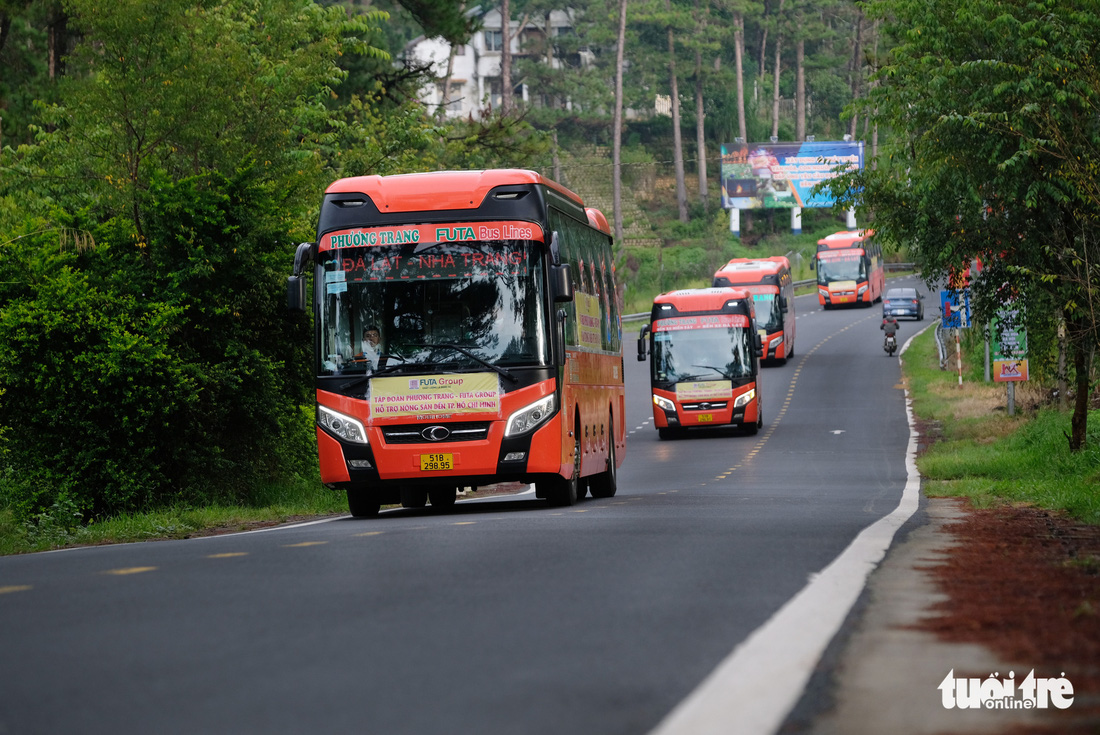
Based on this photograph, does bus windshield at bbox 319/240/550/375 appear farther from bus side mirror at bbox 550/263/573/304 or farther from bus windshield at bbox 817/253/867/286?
bus windshield at bbox 817/253/867/286

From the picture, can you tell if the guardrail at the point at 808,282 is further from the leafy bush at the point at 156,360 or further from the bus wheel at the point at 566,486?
the bus wheel at the point at 566,486

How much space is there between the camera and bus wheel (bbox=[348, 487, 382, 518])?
17203 millimetres

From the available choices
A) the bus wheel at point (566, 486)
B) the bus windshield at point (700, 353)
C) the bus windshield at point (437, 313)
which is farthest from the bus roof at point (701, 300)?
the bus windshield at point (437, 313)

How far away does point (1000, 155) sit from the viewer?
71.0 feet

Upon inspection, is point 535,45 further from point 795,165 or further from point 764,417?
point 764,417

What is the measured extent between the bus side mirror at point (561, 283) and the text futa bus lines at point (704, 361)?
2274 cm

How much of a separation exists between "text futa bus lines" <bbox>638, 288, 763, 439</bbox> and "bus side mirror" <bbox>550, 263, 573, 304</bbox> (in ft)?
74.6

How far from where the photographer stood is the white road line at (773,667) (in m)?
4.95

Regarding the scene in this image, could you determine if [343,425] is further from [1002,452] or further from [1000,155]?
[1002,452]

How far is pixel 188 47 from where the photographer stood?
77.1 ft

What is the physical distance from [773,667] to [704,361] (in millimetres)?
Result: 33837

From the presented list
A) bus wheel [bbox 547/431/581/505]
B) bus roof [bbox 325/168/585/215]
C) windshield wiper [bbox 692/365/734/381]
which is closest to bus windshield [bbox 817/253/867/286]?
windshield wiper [bbox 692/365/734/381]

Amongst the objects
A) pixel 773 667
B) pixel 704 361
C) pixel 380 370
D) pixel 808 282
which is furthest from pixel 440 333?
pixel 808 282

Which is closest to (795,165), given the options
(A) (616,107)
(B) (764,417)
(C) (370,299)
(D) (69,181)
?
(A) (616,107)
